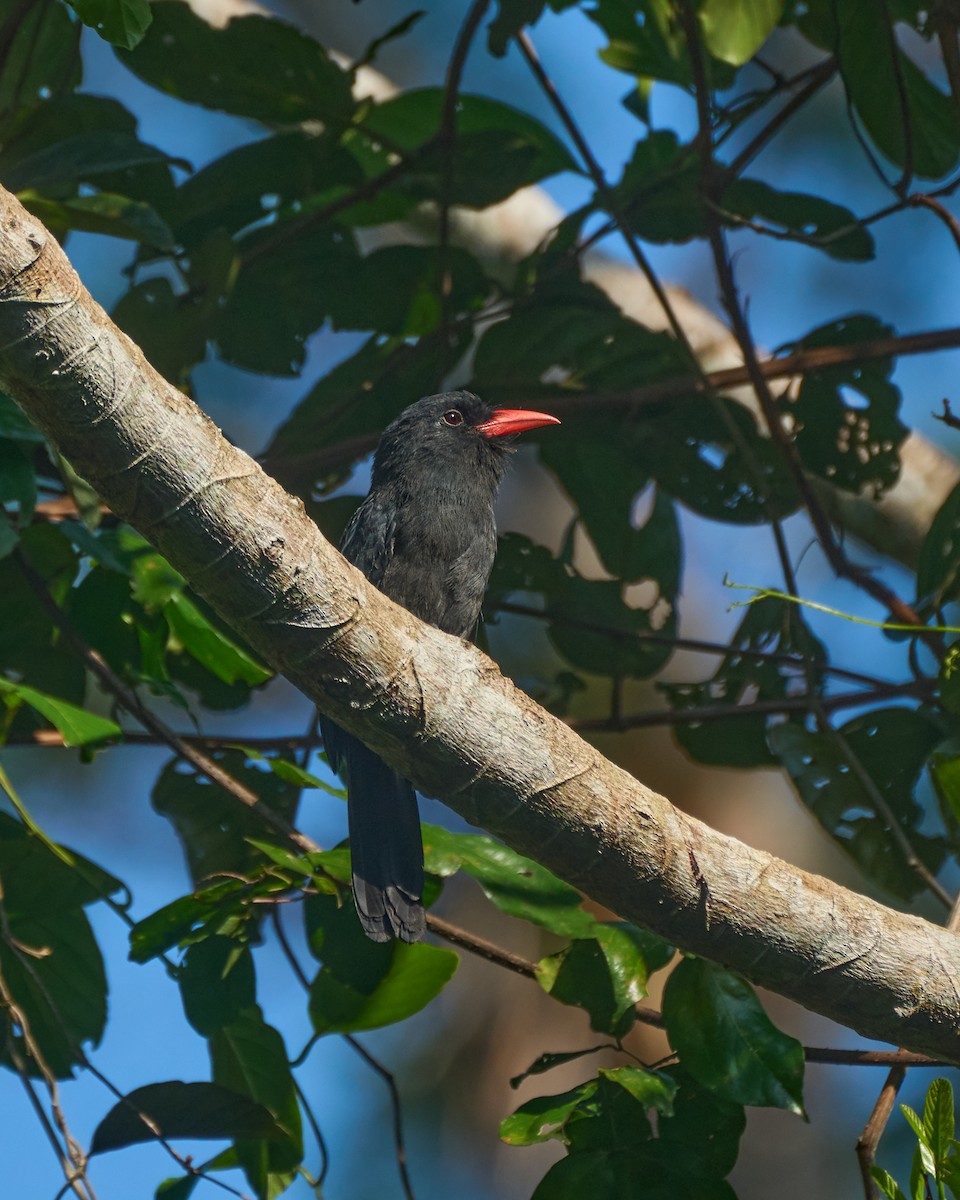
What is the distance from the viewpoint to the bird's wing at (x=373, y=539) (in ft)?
10.7

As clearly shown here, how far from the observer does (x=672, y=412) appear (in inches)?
159

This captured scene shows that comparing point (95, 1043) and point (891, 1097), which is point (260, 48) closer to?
point (95, 1043)

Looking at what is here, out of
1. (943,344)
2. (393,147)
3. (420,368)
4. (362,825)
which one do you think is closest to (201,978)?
(362,825)

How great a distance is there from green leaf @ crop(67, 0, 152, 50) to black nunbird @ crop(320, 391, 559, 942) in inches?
51.4

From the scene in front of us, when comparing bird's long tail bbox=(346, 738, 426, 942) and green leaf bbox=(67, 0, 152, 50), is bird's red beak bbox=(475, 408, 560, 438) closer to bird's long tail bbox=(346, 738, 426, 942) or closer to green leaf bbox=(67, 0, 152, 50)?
bird's long tail bbox=(346, 738, 426, 942)

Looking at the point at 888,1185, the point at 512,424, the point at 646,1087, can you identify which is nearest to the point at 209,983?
the point at 646,1087

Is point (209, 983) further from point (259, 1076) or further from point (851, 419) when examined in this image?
point (851, 419)

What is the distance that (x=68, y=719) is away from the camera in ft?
8.44

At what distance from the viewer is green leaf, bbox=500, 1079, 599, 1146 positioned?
235 cm

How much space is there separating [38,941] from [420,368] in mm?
2022

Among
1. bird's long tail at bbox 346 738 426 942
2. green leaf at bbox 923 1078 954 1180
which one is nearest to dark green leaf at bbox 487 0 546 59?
bird's long tail at bbox 346 738 426 942

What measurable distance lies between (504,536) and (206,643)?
133 centimetres

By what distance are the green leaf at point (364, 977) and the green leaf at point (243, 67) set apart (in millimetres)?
2323

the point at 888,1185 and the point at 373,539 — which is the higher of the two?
the point at 373,539
